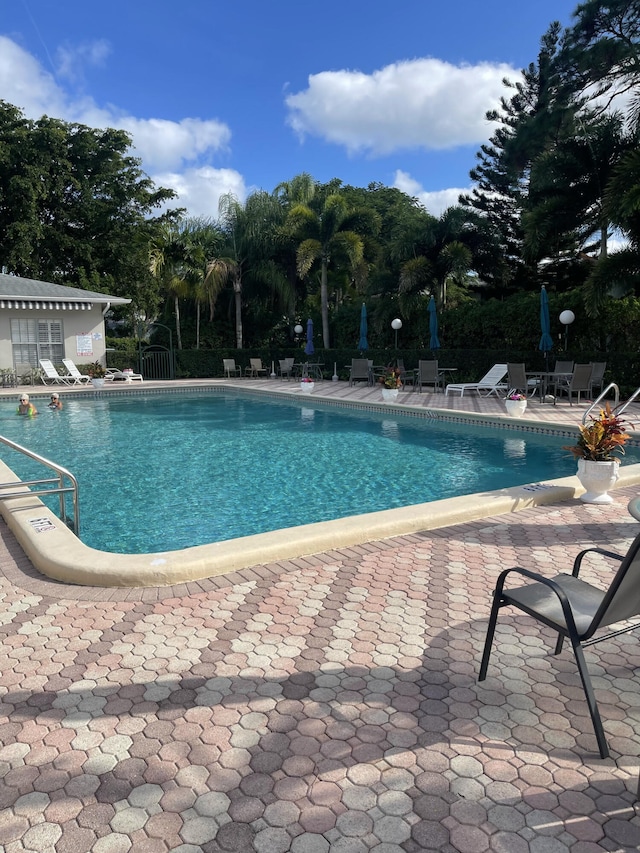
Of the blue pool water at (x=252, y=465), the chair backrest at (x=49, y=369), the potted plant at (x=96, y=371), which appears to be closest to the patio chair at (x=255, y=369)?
the potted plant at (x=96, y=371)

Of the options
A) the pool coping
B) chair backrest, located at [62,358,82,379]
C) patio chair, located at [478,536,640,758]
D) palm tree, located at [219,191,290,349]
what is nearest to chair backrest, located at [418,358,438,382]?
palm tree, located at [219,191,290,349]

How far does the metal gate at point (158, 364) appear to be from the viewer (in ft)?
84.0

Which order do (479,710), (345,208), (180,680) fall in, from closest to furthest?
(479,710), (180,680), (345,208)

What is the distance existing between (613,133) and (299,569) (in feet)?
58.9

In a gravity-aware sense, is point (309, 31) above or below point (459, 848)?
above

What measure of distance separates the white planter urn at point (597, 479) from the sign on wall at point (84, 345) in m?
21.6

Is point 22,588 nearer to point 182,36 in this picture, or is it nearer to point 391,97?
point 182,36

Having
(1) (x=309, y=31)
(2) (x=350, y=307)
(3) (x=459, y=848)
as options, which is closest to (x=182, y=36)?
(1) (x=309, y=31)

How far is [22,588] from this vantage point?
3.98 m

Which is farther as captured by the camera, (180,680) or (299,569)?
(299,569)

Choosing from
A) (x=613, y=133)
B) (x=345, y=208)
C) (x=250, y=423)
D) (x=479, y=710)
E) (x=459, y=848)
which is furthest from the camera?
(x=345, y=208)

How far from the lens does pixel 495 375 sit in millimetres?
16688

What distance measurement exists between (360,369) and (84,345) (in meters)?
11.2

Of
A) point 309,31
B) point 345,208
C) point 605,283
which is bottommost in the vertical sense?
point 605,283
